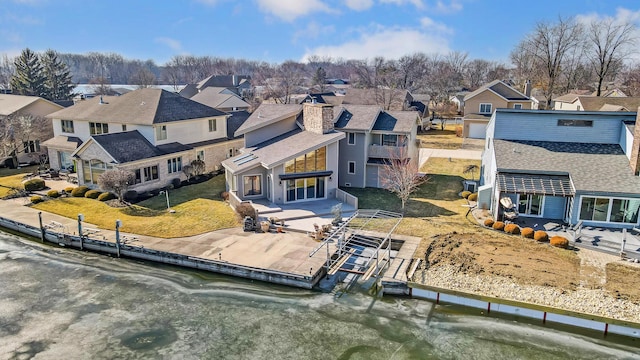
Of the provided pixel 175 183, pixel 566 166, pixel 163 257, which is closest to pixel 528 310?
pixel 566 166

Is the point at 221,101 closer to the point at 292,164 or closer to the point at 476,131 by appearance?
the point at 476,131

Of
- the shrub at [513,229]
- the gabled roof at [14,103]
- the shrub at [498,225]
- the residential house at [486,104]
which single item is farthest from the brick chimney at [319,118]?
the gabled roof at [14,103]

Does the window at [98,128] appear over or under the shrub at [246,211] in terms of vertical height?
over

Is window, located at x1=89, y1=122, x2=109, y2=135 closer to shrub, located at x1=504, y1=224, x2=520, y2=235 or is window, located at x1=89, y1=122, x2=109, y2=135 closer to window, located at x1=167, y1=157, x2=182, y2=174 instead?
window, located at x1=167, y1=157, x2=182, y2=174

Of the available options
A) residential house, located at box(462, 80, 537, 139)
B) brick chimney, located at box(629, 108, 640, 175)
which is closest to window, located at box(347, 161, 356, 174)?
brick chimney, located at box(629, 108, 640, 175)

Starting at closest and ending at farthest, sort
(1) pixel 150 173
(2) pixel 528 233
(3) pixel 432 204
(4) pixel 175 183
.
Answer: (2) pixel 528 233 → (3) pixel 432 204 → (1) pixel 150 173 → (4) pixel 175 183

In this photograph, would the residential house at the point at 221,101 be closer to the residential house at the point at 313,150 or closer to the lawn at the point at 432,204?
the residential house at the point at 313,150
